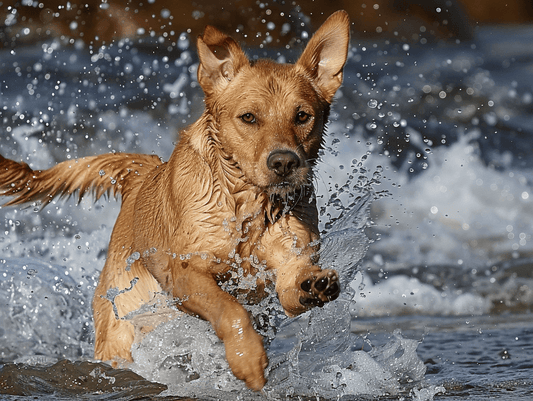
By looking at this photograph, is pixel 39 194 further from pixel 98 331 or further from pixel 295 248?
pixel 295 248

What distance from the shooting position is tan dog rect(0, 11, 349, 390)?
3623 mm

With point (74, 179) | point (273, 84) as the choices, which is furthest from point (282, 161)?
point (74, 179)

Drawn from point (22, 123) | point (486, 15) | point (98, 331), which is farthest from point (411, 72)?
point (98, 331)

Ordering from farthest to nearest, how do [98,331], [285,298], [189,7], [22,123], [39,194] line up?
[189,7]
[22,123]
[39,194]
[98,331]
[285,298]

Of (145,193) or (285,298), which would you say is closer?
(285,298)

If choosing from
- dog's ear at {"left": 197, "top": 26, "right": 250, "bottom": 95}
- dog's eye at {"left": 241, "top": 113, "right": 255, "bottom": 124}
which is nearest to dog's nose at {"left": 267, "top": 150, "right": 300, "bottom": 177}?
dog's eye at {"left": 241, "top": 113, "right": 255, "bottom": 124}

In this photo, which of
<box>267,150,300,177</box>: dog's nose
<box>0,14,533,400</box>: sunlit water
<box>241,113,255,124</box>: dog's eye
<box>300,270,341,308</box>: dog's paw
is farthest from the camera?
<box>0,14,533,400</box>: sunlit water

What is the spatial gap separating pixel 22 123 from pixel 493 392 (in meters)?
8.87

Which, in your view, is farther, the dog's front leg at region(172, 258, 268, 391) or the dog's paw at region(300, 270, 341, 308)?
the dog's paw at region(300, 270, 341, 308)

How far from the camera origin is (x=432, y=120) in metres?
11.0

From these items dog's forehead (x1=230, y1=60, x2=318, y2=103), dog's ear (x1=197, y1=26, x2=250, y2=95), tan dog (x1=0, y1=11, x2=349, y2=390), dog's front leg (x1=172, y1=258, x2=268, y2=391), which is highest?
dog's ear (x1=197, y1=26, x2=250, y2=95)

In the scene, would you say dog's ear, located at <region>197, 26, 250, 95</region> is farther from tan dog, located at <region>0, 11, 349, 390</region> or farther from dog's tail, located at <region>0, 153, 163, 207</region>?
dog's tail, located at <region>0, 153, 163, 207</region>

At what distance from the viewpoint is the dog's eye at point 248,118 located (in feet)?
12.4

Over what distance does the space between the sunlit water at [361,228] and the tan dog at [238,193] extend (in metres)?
0.31
